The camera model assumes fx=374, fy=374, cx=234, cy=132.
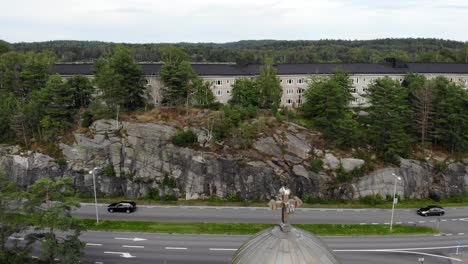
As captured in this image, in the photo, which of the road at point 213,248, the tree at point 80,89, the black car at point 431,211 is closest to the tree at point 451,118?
the black car at point 431,211

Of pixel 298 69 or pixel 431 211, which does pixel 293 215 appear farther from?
pixel 298 69

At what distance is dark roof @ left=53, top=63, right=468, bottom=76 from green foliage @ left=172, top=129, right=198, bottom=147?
1580 centimetres

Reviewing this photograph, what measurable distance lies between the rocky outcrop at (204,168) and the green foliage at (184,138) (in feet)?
2.32

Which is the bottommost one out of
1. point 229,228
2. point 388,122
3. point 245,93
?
point 229,228

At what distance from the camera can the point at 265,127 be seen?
55281 mm

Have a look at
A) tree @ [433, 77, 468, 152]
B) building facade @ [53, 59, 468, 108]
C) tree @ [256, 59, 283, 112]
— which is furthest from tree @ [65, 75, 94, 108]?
tree @ [433, 77, 468, 152]

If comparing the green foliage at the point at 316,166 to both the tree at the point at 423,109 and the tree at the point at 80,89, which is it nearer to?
the tree at the point at 423,109

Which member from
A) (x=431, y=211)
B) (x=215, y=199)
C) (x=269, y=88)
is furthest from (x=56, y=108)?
(x=431, y=211)

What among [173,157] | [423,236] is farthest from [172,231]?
[423,236]

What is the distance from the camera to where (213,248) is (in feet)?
124

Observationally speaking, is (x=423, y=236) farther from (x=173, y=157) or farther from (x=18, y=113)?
(x=18, y=113)

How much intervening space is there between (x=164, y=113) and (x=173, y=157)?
8.54 m

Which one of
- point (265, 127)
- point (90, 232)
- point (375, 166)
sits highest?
point (265, 127)

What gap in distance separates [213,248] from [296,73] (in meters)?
41.4
